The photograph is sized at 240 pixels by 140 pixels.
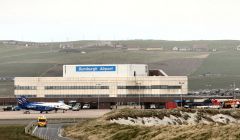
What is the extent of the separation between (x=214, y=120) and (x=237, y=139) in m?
54.0

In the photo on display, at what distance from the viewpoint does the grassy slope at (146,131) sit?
254 ft

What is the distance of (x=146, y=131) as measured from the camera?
94.4 meters

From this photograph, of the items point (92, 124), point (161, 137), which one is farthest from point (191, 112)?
point (161, 137)

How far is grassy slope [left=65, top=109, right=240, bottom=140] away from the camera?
254 feet

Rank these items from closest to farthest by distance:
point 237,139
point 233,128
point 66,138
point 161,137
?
point 237,139 → point 233,128 → point 161,137 → point 66,138

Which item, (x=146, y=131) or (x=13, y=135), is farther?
(x=13, y=135)

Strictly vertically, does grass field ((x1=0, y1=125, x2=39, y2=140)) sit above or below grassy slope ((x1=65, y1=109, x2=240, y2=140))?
below

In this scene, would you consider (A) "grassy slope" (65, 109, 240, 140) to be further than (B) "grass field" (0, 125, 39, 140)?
No

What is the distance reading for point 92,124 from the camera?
125375mm

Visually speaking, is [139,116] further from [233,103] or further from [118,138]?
[233,103]

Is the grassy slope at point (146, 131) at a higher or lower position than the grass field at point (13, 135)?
higher

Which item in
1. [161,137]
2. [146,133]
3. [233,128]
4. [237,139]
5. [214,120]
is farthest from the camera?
[214,120]

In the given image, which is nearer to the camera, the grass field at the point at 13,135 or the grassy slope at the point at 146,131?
the grassy slope at the point at 146,131

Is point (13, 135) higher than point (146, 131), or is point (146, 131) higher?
point (146, 131)
